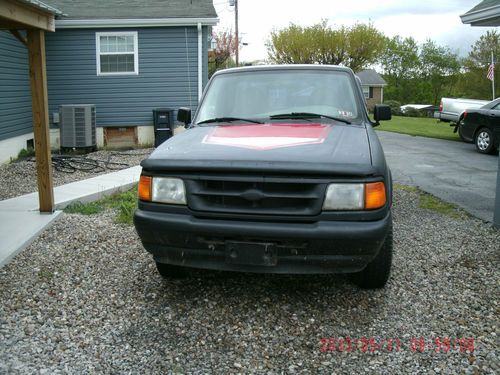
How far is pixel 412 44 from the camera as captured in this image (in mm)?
65000

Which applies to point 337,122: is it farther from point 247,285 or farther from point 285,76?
point 247,285

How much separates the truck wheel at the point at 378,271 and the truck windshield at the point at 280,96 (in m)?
1.23

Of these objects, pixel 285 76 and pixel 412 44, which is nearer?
pixel 285 76

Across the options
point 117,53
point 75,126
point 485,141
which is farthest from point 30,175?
point 485,141

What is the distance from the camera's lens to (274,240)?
11.1ft

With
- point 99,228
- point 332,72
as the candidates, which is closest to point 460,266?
point 332,72

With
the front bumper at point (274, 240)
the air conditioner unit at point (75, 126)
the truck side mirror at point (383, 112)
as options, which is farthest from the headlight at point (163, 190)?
the air conditioner unit at point (75, 126)

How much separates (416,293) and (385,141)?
1377cm

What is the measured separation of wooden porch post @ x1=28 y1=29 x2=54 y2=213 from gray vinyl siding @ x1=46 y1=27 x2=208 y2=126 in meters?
8.29

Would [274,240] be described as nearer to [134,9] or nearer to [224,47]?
[134,9]

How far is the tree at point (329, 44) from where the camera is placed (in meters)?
45.3

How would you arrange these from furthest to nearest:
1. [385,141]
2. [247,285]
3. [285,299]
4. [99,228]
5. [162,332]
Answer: [385,141] < [99,228] < [247,285] < [285,299] < [162,332]

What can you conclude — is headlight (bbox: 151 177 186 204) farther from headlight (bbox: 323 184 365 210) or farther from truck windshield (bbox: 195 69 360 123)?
truck windshield (bbox: 195 69 360 123)

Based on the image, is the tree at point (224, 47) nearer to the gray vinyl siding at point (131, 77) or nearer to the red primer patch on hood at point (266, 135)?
the gray vinyl siding at point (131, 77)
